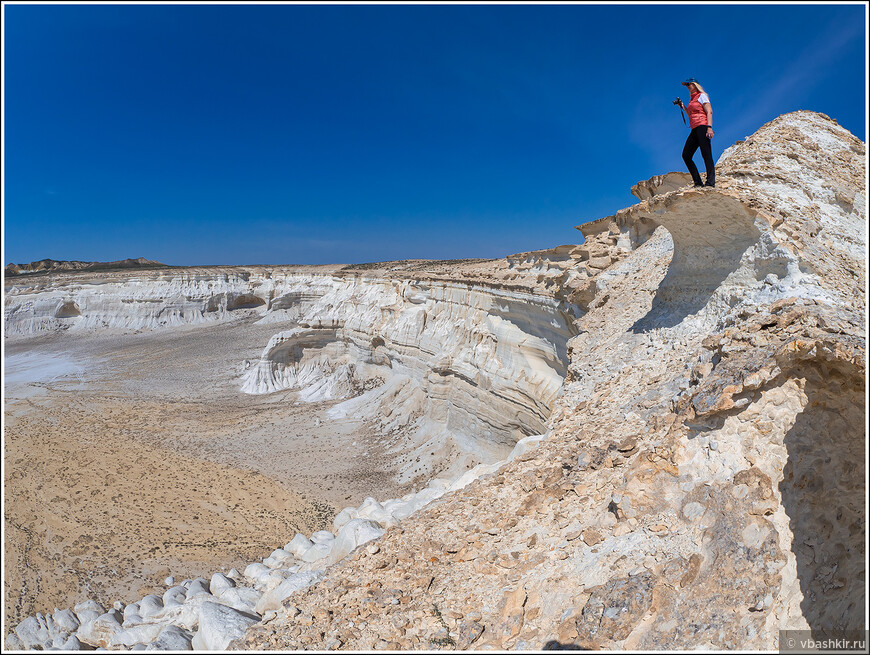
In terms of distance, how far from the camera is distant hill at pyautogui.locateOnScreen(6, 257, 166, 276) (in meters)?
54.9

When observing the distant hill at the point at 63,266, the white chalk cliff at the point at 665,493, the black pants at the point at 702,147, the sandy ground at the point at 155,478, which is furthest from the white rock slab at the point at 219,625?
the distant hill at the point at 63,266

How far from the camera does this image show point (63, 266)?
60.6m

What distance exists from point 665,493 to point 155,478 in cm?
1525

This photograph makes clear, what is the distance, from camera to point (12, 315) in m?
41.5

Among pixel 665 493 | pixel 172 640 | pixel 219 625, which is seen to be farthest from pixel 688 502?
pixel 172 640

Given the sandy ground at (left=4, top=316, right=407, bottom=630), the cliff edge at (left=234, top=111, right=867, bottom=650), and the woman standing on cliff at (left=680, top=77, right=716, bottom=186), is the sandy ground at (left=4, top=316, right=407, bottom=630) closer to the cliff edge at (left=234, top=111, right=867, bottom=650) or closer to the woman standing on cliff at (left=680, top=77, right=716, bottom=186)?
the cliff edge at (left=234, top=111, right=867, bottom=650)

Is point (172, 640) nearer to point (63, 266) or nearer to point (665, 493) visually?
point (665, 493)

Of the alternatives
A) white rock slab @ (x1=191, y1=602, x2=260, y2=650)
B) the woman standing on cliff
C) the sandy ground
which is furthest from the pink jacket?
the sandy ground

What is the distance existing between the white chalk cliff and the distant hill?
62.7 meters

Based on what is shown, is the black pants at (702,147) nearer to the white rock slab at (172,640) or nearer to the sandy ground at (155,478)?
the white rock slab at (172,640)

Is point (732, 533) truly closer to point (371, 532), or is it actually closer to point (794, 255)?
point (794, 255)

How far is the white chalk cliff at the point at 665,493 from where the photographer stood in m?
3.72

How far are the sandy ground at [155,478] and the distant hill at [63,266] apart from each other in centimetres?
3716

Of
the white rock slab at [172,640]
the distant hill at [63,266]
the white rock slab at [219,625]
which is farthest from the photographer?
the distant hill at [63,266]
